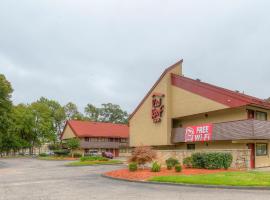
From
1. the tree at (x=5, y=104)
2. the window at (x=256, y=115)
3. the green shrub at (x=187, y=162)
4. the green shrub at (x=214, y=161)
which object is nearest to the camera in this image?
the green shrub at (x=214, y=161)

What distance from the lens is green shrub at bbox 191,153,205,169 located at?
2385 centimetres

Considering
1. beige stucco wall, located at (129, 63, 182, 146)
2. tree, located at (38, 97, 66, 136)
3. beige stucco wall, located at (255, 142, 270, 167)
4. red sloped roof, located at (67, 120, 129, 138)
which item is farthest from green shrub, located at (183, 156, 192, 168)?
tree, located at (38, 97, 66, 136)

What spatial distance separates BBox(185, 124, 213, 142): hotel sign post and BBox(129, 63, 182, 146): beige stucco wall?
346cm

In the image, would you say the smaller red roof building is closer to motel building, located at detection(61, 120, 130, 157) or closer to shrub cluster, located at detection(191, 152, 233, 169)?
motel building, located at detection(61, 120, 130, 157)

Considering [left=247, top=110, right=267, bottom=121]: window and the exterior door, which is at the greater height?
[left=247, top=110, right=267, bottom=121]: window

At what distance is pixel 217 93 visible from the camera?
29.7 m

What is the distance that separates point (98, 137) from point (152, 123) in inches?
1267

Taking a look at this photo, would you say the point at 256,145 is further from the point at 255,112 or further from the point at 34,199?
the point at 34,199

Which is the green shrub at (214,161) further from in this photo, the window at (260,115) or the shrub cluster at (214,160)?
the window at (260,115)

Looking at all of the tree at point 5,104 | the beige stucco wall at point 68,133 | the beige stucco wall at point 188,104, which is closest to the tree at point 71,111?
the beige stucco wall at point 68,133

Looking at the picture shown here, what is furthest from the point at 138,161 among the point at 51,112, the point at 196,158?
the point at 51,112

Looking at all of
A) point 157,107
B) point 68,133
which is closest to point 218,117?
point 157,107

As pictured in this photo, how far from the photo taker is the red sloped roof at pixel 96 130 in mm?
68000

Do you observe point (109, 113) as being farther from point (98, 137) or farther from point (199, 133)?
point (199, 133)
